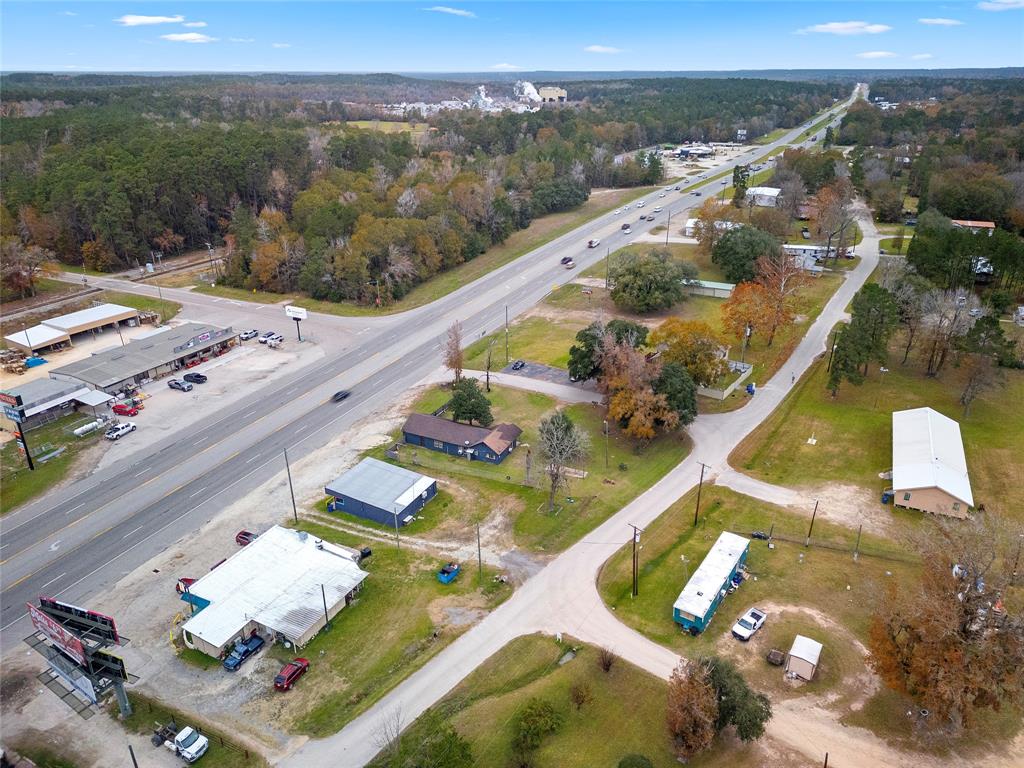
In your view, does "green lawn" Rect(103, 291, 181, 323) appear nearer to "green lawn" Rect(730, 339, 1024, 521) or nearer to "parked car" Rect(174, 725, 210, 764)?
"parked car" Rect(174, 725, 210, 764)

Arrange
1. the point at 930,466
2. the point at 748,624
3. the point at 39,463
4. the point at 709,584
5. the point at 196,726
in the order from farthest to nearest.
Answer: the point at 39,463 → the point at 930,466 → the point at 709,584 → the point at 748,624 → the point at 196,726

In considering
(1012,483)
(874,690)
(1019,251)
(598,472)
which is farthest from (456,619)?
(1019,251)

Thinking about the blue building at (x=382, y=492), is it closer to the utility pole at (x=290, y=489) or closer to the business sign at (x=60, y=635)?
the utility pole at (x=290, y=489)

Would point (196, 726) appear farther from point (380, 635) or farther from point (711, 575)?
point (711, 575)

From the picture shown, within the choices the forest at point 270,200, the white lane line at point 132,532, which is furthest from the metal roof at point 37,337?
the white lane line at point 132,532

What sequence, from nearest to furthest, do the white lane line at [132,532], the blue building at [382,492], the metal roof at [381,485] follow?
the white lane line at [132,532]
the blue building at [382,492]
the metal roof at [381,485]

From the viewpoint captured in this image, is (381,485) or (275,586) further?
(381,485)

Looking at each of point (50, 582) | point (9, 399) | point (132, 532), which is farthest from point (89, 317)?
point (50, 582)
